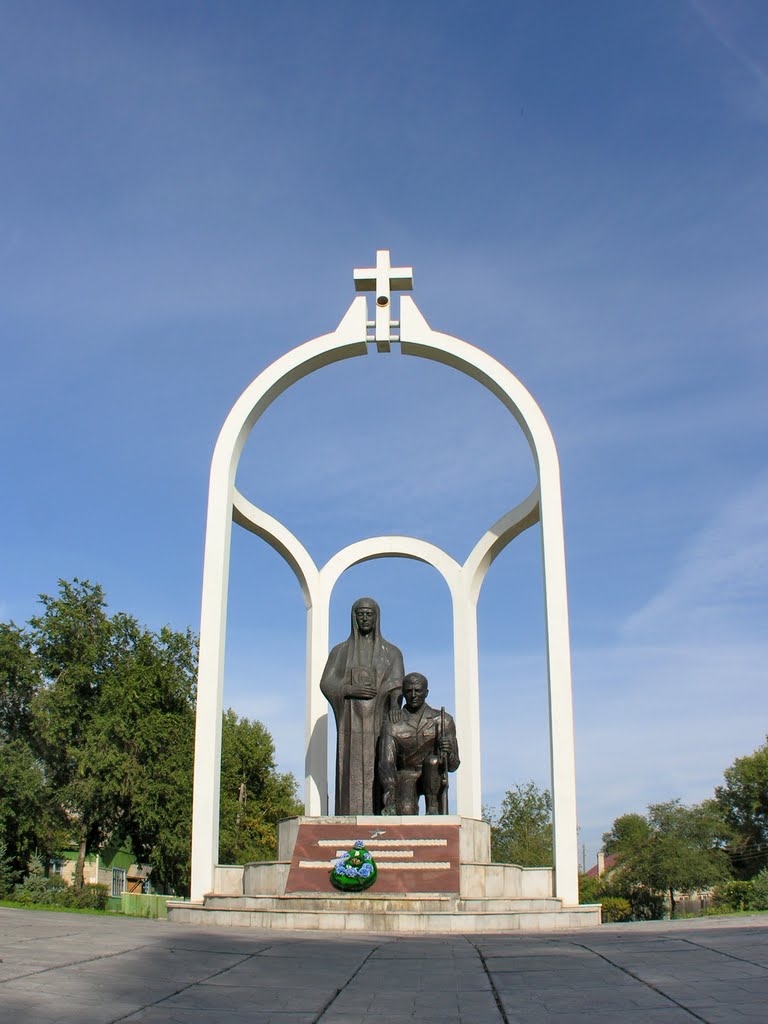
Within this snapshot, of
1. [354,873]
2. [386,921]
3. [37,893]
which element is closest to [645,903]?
[37,893]

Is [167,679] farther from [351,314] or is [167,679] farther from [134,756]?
[351,314]

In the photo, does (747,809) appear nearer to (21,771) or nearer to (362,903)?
(21,771)

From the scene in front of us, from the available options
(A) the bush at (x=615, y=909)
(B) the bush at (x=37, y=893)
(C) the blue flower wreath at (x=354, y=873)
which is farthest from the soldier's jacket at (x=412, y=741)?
(A) the bush at (x=615, y=909)

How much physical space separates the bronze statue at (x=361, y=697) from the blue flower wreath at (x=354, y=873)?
7.84 ft

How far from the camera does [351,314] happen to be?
12305 mm

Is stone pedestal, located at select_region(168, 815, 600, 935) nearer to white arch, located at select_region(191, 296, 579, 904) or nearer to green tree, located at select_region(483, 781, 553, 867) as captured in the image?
white arch, located at select_region(191, 296, 579, 904)

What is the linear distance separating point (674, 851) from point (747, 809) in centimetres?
818

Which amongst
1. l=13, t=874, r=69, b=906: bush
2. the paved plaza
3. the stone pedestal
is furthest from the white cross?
l=13, t=874, r=69, b=906: bush

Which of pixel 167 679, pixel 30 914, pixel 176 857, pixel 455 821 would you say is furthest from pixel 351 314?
pixel 176 857

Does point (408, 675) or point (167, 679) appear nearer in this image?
point (408, 675)

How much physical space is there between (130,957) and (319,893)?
11.6 feet

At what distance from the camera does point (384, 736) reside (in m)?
10.6

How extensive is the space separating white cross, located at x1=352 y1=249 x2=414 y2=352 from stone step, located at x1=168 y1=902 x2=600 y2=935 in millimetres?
7056

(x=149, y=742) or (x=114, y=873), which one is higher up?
(x=149, y=742)
